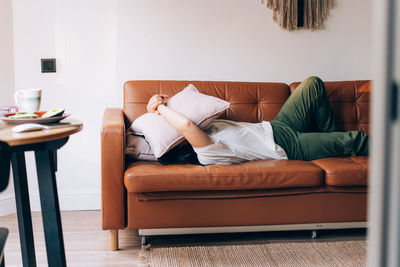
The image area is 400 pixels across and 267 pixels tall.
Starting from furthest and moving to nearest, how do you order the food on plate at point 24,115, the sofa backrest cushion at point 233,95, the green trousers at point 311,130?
the sofa backrest cushion at point 233,95 < the green trousers at point 311,130 < the food on plate at point 24,115

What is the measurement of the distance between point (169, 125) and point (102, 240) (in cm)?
73

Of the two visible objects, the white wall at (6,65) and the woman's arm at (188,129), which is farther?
the white wall at (6,65)

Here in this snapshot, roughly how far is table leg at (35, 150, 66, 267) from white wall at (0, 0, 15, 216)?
1397 millimetres

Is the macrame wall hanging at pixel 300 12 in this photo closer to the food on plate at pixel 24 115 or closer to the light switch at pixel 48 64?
the light switch at pixel 48 64

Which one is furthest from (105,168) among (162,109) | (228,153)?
(228,153)

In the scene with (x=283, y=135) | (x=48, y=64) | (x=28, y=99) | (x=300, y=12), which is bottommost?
(x=283, y=135)

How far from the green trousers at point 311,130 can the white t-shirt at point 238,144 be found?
80 millimetres

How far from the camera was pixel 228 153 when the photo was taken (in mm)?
2236

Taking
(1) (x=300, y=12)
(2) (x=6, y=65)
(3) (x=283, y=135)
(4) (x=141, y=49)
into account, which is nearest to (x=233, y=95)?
(3) (x=283, y=135)

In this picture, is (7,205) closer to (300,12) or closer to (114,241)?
(114,241)

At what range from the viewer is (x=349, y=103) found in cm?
280

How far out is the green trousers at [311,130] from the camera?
2.42 metres

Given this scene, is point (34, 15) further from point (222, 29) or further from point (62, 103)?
point (222, 29)

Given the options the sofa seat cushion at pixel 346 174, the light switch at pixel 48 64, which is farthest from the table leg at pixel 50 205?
the light switch at pixel 48 64
